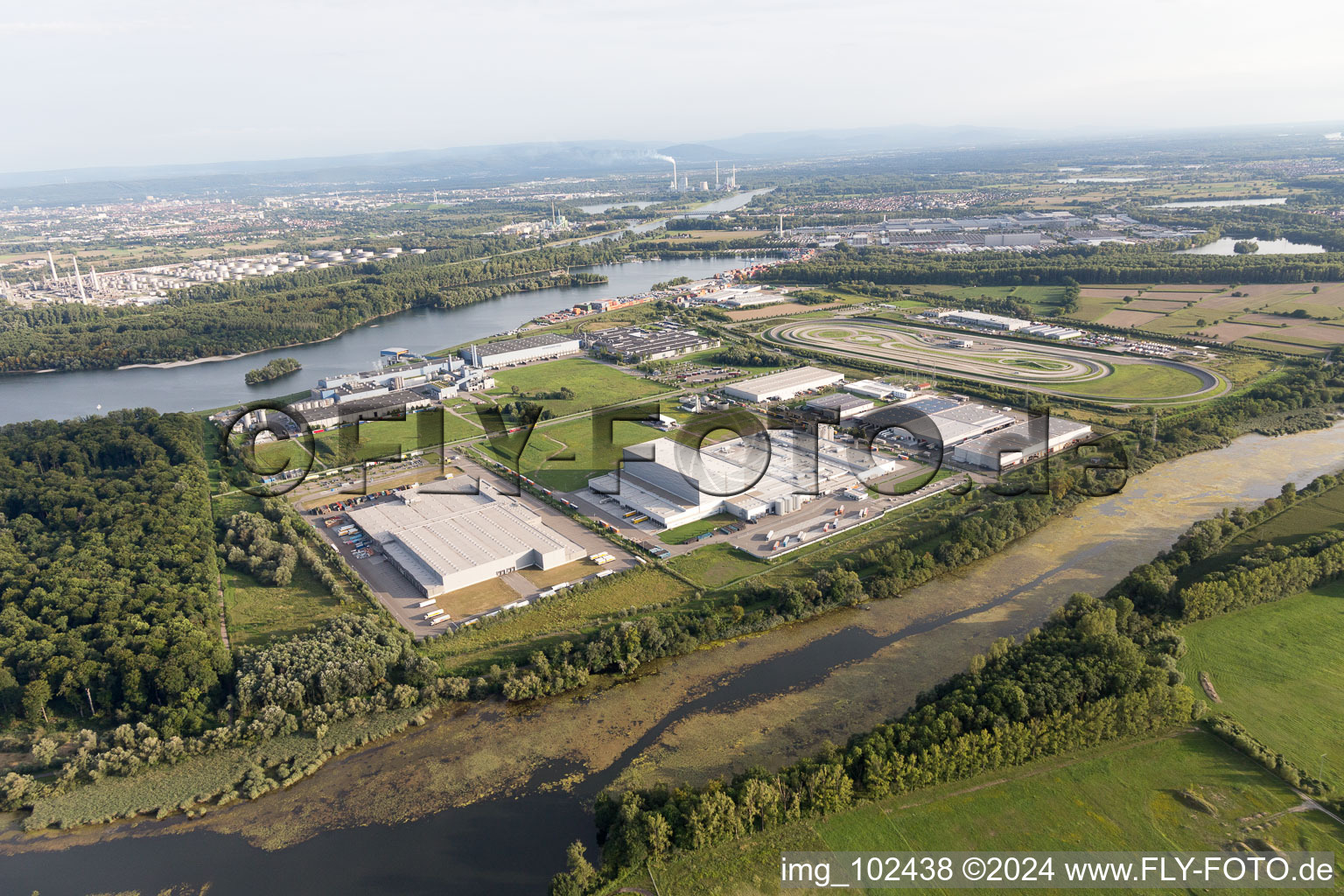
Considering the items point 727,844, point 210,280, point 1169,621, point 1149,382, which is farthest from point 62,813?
point 210,280

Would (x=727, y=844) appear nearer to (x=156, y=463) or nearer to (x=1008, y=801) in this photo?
(x=1008, y=801)

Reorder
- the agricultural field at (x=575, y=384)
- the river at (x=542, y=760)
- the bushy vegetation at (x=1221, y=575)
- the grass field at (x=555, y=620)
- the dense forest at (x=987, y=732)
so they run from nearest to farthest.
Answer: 1. the dense forest at (x=987, y=732)
2. the river at (x=542, y=760)
3. the bushy vegetation at (x=1221, y=575)
4. the grass field at (x=555, y=620)
5. the agricultural field at (x=575, y=384)

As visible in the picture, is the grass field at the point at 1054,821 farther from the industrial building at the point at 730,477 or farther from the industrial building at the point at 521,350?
the industrial building at the point at 521,350

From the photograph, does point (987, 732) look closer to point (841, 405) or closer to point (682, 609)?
point (682, 609)

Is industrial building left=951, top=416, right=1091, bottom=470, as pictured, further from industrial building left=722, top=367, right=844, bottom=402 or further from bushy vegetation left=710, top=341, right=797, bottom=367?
bushy vegetation left=710, top=341, right=797, bottom=367

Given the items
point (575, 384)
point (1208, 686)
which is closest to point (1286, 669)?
point (1208, 686)

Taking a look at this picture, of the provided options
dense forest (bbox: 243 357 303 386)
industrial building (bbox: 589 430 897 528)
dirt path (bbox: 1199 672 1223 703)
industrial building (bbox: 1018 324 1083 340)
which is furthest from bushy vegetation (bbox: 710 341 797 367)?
dirt path (bbox: 1199 672 1223 703)

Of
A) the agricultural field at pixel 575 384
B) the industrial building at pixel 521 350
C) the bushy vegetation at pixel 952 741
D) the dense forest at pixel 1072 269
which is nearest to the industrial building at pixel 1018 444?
the bushy vegetation at pixel 952 741
